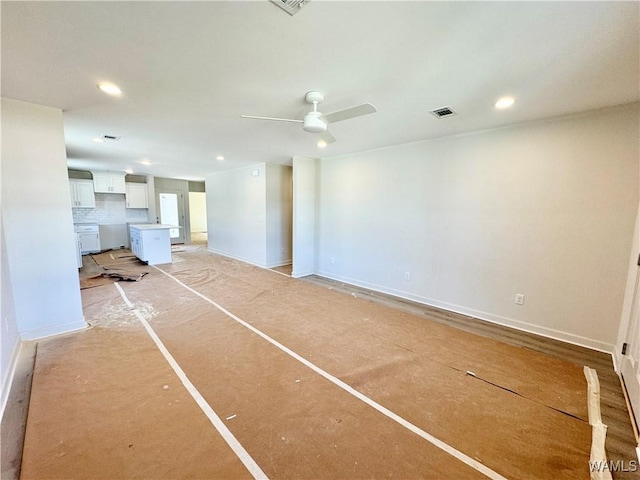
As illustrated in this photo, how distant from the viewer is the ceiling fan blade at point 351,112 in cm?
218

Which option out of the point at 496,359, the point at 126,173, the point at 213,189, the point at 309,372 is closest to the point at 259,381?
the point at 309,372

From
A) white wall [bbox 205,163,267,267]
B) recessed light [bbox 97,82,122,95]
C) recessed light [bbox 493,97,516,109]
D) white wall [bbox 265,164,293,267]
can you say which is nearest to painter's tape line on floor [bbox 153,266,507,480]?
recessed light [bbox 97,82,122,95]

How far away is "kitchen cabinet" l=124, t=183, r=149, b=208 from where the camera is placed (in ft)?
25.0

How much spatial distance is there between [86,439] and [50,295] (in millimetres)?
1999

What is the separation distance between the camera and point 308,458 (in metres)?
1.42

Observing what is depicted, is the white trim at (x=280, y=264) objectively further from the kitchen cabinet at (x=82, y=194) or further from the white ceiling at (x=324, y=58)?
the kitchen cabinet at (x=82, y=194)

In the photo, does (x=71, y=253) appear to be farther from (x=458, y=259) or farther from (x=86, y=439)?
(x=458, y=259)

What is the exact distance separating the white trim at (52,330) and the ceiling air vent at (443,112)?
14.7ft

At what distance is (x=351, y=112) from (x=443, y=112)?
3.34 ft

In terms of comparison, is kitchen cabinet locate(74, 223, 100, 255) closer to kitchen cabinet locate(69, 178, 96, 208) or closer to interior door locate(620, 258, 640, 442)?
kitchen cabinet locate(69, 178, 96, 208)

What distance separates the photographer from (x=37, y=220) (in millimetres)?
2578

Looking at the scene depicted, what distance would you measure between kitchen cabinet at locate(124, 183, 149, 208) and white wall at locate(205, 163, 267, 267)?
6.72ft

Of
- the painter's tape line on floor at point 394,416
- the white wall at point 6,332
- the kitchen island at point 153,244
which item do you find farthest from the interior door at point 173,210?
the painter's tape line on floor at point 394,416

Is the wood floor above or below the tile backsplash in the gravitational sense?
below
